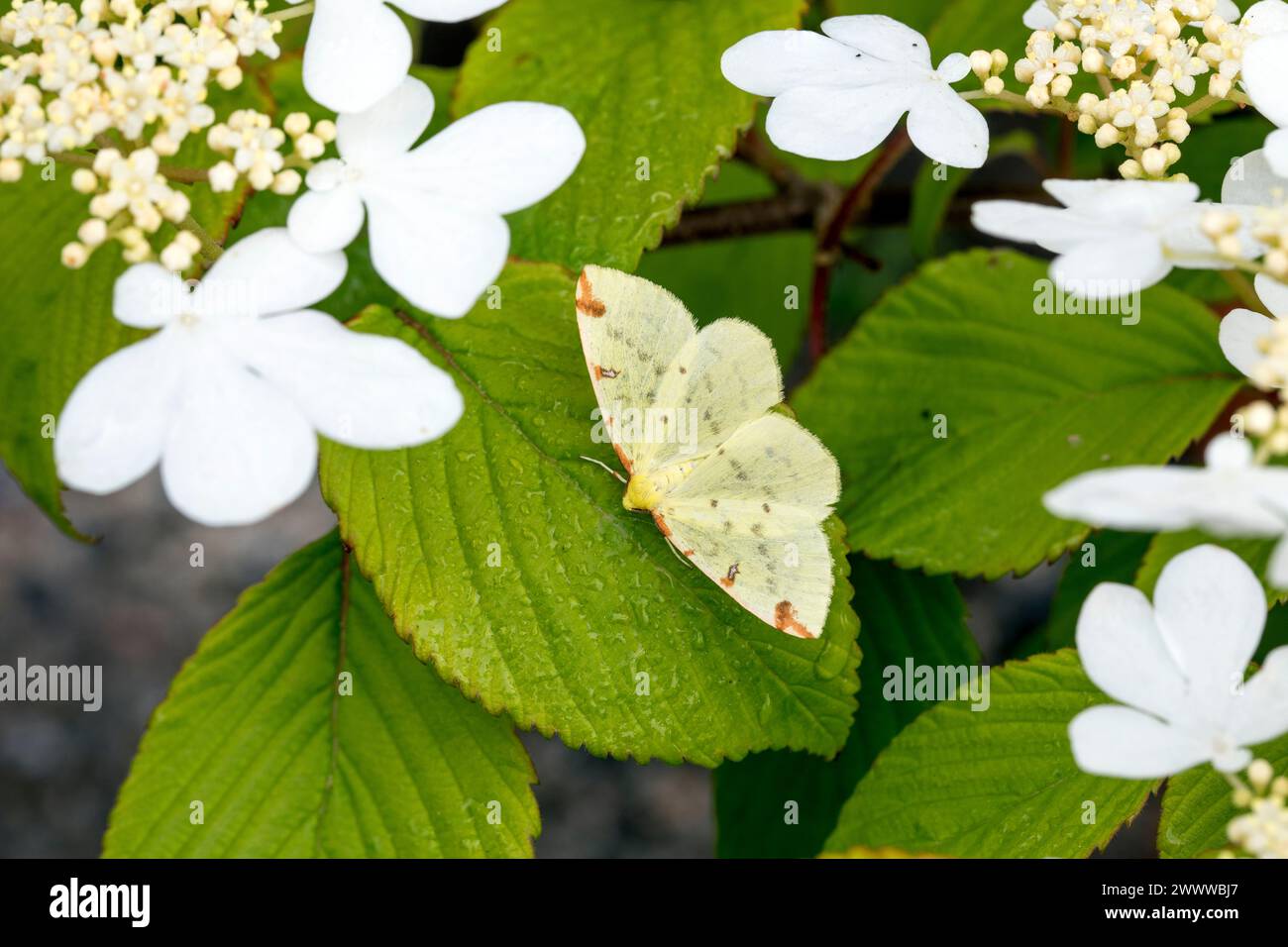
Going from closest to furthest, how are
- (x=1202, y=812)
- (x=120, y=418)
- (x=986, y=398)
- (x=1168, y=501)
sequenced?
(x=1168, y=501), (x=120, y=418), (x=1202, y=812), (x=986, y=398)

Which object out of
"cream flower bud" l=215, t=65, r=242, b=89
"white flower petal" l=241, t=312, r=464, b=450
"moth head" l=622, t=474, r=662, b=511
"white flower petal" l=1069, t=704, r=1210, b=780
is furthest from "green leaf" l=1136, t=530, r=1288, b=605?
"cream flower bud" l=215, t=65, r=242, b=89

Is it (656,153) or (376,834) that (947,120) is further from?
(376,834)

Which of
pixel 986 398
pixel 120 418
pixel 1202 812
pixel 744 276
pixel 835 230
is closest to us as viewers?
pixel 120 418

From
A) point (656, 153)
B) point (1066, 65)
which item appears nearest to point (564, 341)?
point (656, 153)

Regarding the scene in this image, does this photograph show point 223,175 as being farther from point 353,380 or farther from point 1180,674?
point 1180,674

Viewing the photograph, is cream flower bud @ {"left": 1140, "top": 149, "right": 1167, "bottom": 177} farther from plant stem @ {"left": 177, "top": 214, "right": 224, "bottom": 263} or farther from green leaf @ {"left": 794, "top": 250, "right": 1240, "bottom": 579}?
plant stem @ {"left": 177, "top": 214, "right": 224, "bottom": 263}

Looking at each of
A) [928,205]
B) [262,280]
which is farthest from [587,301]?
[928,205]

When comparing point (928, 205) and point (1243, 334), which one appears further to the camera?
point (928, 205)
